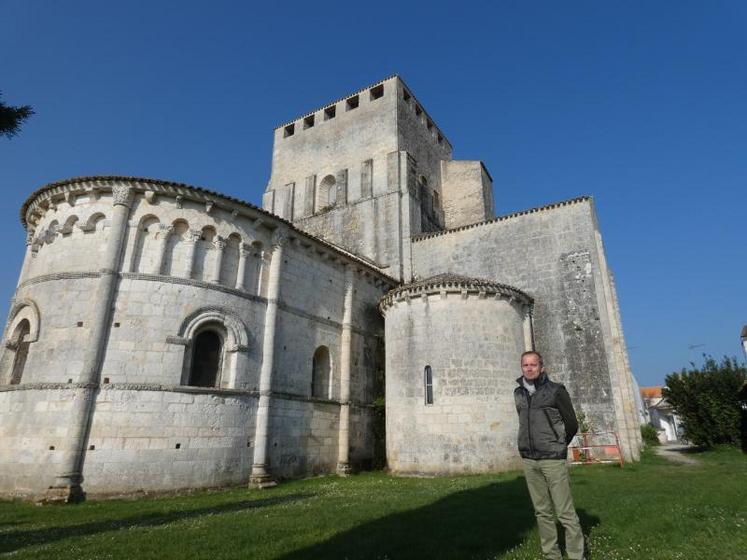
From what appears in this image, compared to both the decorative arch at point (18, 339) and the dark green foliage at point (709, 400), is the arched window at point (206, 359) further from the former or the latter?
the dark green foliage at point (709, 400)

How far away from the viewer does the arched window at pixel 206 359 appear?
14.1 meters

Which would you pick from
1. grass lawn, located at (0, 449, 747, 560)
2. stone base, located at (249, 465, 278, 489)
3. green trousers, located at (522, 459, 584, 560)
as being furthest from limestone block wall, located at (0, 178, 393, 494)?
green trousers, located at (522, 459, 584, 560)

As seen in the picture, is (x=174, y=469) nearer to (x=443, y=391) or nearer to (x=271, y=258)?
(x=271, y=258)

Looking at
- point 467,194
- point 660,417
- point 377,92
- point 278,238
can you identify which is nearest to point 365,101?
point 377,92

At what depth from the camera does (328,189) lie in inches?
1168

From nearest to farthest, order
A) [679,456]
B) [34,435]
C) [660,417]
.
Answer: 1. [34,435]
2. [679,456]
3. [660,417]

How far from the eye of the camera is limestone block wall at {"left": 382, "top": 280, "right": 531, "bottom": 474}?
15.5 m

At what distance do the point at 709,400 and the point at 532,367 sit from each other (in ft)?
69.2

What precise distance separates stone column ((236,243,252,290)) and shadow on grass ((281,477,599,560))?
9.26 metres

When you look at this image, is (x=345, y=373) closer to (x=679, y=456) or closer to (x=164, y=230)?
(x=164, y=230)

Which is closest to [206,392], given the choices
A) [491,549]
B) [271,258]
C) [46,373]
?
[46,373]

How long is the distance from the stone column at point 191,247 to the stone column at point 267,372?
9.05 feet

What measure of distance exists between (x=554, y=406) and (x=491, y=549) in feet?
6.98

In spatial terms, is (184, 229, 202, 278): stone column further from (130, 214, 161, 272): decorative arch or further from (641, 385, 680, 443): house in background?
(641, 385, 680, 443): house in background
